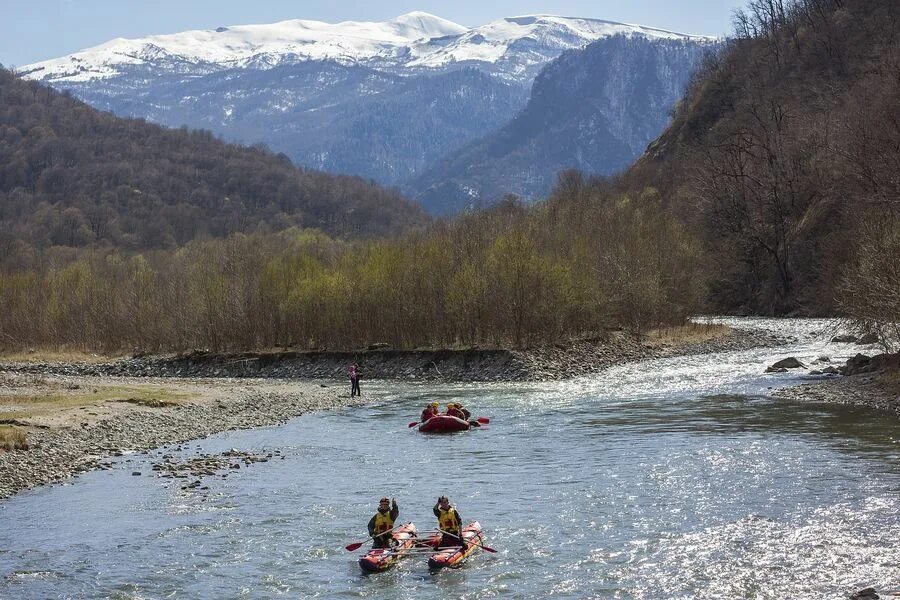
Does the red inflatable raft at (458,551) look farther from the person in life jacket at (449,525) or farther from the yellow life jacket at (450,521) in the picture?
the yellow life jacket at (450,521)

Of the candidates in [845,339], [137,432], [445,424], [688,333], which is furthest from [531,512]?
[688,333]

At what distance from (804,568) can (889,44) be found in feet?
472

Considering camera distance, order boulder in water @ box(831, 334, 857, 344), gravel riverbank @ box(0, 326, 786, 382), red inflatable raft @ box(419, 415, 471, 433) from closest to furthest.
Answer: red inflatable raft @ box(419, 415, 471, 433), gravel riverbank @ box(0, 326, 786, 382), boulder in water @ box(831, 334, 857, 344)

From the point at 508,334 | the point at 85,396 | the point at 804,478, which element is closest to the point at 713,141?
the point at 508,334

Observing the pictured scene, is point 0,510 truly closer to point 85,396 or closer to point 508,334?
point 85,396

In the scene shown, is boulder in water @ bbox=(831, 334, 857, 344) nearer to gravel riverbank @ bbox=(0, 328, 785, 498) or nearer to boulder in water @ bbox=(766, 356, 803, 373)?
gravel riverbank @ bbox=(0, 328, 785, 498)

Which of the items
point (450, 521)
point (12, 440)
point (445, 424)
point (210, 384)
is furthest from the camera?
point (210, 384)

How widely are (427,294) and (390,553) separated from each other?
59.0 m

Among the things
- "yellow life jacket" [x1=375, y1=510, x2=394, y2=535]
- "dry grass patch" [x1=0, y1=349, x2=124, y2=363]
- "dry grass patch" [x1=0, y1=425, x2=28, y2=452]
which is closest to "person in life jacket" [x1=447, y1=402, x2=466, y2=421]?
"dry grass patch" [x1=0, y1=425, x2=28, y2=452]

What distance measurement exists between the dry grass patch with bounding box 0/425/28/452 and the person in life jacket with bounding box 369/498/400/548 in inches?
906

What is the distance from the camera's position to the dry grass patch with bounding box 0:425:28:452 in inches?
1721

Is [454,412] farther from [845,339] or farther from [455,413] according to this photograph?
[845,339]

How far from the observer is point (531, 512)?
3206 centimetres

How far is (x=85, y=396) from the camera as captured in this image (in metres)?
63.8
